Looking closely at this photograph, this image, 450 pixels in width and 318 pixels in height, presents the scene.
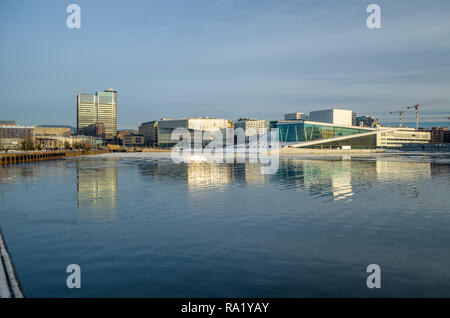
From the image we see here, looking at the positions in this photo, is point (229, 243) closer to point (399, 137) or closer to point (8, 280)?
point (8, 280)

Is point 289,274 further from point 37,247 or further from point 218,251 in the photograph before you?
point 37,247

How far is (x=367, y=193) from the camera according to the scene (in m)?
25.9

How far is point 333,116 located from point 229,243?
163095 mm

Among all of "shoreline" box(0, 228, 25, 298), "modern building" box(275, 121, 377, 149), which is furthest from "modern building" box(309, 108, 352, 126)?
"shoreline" box(0, 228, 25, 298)

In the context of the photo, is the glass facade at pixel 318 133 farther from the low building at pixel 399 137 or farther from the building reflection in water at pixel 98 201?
the building reflection in water at pixel 98 201

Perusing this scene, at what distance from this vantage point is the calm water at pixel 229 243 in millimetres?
9359

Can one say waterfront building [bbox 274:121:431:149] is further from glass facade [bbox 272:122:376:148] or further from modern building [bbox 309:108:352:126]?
modern building [bbox 309:108:352:126]

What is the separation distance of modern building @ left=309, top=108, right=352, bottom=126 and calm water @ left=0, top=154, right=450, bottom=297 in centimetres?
14888

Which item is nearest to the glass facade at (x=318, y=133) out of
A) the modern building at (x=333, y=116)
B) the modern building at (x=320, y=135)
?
the modern building at (x=320, y=135)

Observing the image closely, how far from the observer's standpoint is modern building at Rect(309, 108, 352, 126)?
16725cm

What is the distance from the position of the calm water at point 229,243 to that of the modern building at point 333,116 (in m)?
149

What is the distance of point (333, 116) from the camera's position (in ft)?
547
